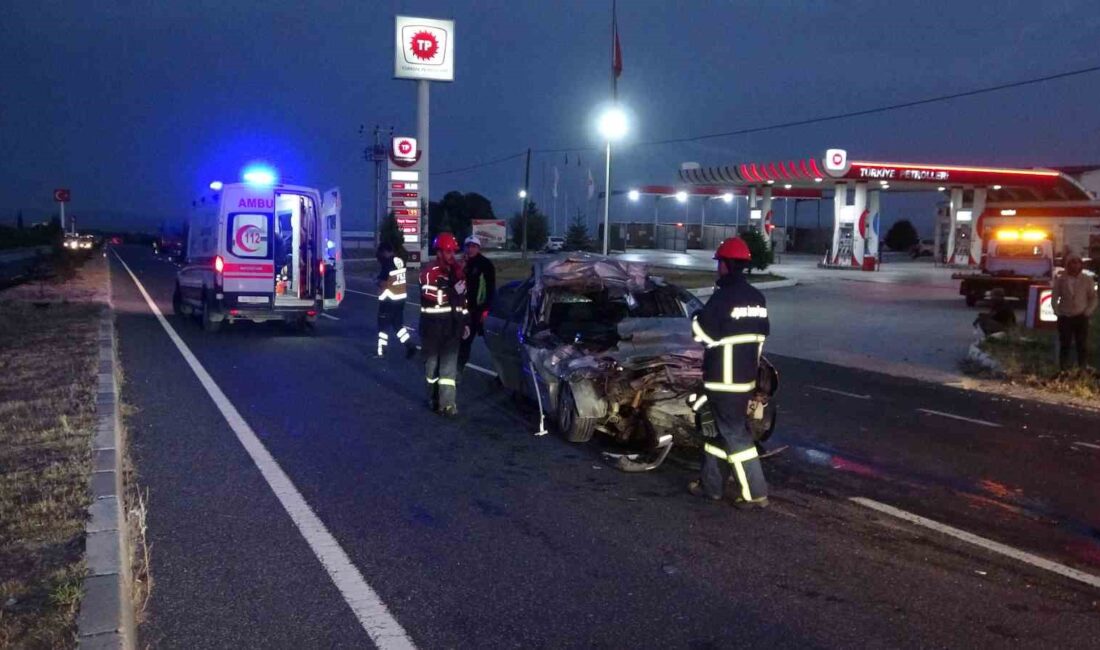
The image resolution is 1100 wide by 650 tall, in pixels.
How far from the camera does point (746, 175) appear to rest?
4809 cm

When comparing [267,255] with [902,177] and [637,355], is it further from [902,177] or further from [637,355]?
[902,177]

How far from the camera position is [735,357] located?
21.6 feet

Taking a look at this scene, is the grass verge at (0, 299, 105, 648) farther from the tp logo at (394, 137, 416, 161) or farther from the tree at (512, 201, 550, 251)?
the tree at (512, 201, 550, 251)

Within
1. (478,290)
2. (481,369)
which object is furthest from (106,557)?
(481,369)

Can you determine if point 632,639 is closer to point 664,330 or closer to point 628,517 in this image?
point 628,517

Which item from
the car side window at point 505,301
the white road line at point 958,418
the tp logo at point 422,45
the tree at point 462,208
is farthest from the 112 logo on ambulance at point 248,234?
the tree at point 462,208

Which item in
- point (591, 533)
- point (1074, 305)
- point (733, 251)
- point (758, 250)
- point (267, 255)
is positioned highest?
point (758, 250)

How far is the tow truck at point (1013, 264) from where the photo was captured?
991 inches

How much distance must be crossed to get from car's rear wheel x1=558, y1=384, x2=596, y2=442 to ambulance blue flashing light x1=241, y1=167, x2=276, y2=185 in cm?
988

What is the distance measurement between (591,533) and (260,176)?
1251 cm

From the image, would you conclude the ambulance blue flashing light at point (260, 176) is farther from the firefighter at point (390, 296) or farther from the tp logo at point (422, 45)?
the tp logo at point (422, 45)

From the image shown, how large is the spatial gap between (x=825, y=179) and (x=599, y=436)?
39.4 meters

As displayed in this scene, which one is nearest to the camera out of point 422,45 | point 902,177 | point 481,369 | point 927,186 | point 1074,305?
point 1074,305

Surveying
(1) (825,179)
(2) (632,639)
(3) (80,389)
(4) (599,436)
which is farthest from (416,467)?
(1) (825,179)
